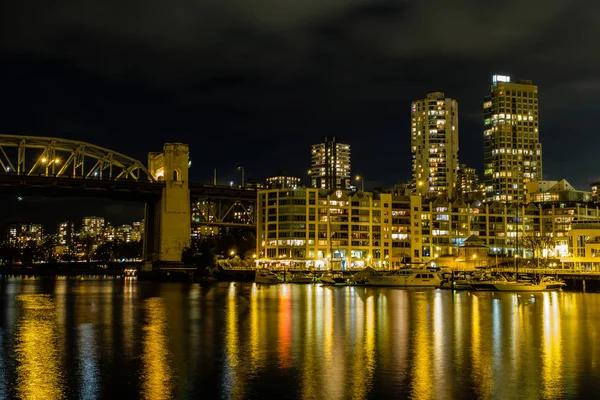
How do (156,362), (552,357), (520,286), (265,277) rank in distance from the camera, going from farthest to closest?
1. (265,277)
2. (520,286)
3. (552,357)
4. (156,362)

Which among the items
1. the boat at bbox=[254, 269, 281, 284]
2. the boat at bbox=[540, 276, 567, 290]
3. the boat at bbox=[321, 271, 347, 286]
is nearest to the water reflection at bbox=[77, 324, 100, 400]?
the boat at bbox=[321, 271, 347, 286]

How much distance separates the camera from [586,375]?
3156 centimetres

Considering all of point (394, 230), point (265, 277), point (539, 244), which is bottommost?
point (265, 277)

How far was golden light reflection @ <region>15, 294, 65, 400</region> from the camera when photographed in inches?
1107

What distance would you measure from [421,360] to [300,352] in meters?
6.52

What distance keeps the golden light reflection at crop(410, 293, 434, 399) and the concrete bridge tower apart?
98025mm

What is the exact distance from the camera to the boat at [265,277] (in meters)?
120

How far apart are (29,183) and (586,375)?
416 feet

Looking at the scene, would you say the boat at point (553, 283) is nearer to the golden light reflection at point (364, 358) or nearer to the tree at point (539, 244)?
the golden light reflection at point (364, 358)

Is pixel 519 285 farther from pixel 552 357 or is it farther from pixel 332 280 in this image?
pixel 552 357

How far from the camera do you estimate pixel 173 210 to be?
151500 mm

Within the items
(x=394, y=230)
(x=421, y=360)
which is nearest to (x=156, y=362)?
(x=421, y=360)

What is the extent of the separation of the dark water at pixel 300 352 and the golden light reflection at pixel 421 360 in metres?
0.08

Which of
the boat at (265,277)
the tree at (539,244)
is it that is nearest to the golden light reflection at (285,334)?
the boat at (265,277)
